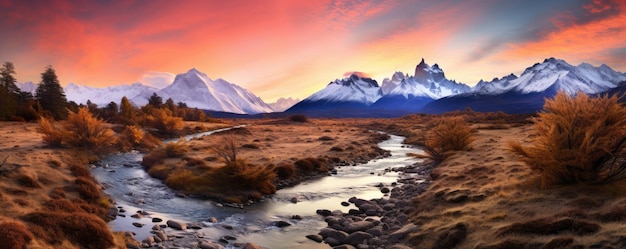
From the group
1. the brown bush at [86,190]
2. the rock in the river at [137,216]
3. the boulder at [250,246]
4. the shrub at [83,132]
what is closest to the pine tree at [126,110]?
the shrub at [83,132]

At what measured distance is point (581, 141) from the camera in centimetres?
1348

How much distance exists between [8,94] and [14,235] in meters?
71.9

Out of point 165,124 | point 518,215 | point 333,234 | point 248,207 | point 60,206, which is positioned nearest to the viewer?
point 518,215

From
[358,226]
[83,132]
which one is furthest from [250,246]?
[83,132]

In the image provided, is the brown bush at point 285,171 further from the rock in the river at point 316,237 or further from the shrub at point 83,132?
the shrub at point 83,132

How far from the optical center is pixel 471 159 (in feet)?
85.0

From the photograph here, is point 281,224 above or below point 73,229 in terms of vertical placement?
below

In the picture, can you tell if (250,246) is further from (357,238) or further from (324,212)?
(324,212)

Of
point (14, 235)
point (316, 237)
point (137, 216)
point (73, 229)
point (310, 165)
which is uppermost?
point (14, 235)

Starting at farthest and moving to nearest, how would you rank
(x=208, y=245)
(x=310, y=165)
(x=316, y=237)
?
(x=310, y=165) → (x=316, y=237) → (x=208, y=245)

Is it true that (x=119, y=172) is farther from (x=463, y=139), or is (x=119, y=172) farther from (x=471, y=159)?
(x=463, y=139)

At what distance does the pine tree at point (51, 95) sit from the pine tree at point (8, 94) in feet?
16.6

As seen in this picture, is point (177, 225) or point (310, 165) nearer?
point (177, 225)

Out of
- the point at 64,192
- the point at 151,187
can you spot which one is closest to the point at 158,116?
the point at 151,187
